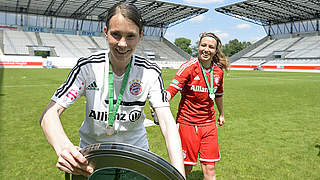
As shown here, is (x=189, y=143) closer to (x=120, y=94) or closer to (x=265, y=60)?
(x=120, y=94)

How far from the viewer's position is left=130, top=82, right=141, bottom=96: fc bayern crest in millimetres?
1820

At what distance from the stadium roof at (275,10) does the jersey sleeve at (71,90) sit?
183 ft

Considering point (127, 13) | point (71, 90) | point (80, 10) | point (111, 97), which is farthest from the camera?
point (80, 10)

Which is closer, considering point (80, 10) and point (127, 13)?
point (127, 13)

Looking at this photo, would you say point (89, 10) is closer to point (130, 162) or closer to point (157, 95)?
point (157, 95)

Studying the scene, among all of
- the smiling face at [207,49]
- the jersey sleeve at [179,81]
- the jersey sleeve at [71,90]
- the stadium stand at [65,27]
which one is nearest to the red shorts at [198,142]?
the jersey sleeve at [179,81]

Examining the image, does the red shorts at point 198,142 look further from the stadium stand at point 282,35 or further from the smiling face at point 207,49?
the stadium stand at point 282,35

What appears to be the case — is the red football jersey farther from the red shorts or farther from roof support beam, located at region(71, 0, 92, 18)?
roof support beam, located at region(71, 0, 92, 18)

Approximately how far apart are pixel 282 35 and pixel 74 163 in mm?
79085

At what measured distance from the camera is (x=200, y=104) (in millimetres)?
3695

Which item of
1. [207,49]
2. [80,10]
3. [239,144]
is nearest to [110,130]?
[207,49]

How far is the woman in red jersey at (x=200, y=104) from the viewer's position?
3623mm

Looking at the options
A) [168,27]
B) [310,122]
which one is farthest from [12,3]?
[310,122]

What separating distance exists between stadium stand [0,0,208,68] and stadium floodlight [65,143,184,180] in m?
48.0
